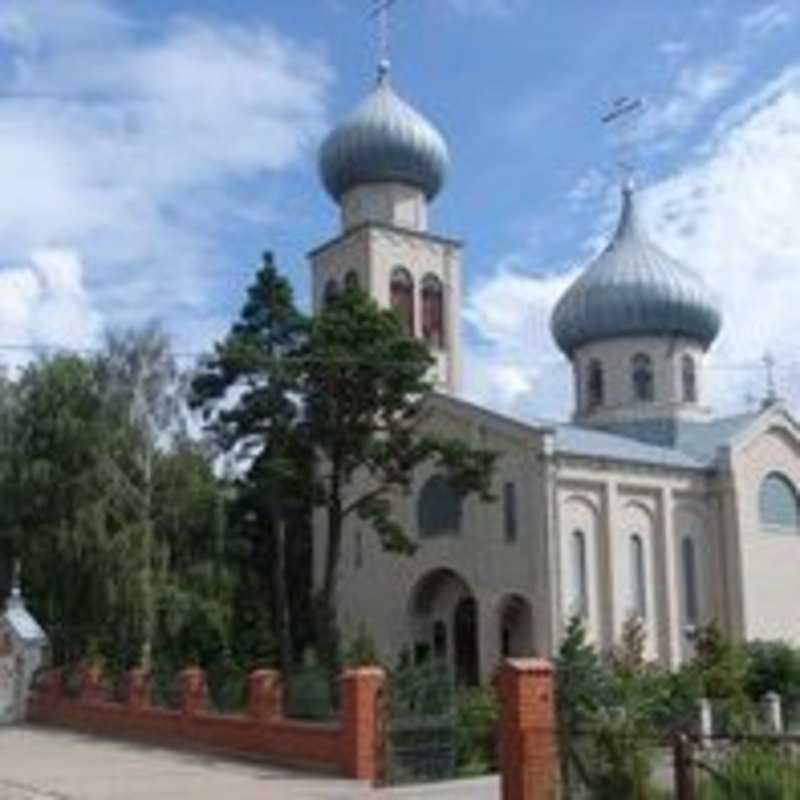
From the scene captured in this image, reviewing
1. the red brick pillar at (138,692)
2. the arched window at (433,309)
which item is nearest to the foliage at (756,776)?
the red brick pillar at (138,692)

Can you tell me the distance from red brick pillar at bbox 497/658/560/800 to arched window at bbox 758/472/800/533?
32.2 meters

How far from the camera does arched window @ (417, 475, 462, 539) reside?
44719mm

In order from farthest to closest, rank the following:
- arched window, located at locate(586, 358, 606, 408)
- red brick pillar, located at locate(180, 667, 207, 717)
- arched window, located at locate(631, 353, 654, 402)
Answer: arched window, located at locate(586, 358, 606, 408)
arched window, located at locate(631, 353, 654, 402)
red brick pillar, located at locate(180, 667, 207, 717)

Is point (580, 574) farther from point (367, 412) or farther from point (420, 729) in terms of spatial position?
point (420, 729)

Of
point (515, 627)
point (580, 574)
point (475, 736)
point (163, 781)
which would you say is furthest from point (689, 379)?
point (163, 781)

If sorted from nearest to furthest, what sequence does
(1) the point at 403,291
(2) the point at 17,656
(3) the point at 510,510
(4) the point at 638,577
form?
1. (2) the point at 17,656
2. (3) the point at 510,510
3. (4) the point at 638,577
4. (1) the point at 403,291

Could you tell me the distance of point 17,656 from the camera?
38.8 m

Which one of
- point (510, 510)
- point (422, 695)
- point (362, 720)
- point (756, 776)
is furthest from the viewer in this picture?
point (510, 510)

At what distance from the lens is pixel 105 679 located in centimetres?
3494

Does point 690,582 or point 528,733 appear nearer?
point 528,733

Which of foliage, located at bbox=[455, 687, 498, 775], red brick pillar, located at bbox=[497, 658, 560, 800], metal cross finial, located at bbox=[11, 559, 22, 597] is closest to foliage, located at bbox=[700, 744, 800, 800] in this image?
red brick pillar, located at bbox=[497, 658, 560, 800]

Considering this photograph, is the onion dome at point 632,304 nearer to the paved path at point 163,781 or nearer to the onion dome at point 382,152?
the onion dome at point 382,152

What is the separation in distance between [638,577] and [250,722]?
65.1ft

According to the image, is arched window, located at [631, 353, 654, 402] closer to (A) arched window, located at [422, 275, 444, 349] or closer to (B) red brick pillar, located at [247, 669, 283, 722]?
(A) arched window, located at [422, 275, 444, 349]
